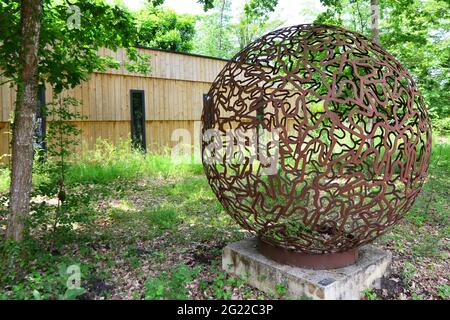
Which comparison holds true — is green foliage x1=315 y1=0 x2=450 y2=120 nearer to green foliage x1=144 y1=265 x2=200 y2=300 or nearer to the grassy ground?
the grassy ground

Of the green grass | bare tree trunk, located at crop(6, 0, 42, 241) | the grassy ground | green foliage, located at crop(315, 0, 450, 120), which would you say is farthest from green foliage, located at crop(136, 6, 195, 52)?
bare tree trunk, located at crop(6, 0, 42, 241)

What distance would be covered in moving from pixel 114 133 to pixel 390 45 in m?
7.68

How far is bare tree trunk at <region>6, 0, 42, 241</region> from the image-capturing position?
3244mm

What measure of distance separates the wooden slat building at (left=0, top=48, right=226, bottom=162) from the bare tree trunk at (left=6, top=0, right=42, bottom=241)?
17.9ft

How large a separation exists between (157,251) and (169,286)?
92 centimetres

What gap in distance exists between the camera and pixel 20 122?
3.24 m

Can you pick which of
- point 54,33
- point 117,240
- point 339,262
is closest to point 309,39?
point 339,262

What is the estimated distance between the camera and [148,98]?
10680 millimetres

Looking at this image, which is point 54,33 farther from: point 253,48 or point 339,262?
point 339,262

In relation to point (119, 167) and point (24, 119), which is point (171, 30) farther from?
point (24, 119)

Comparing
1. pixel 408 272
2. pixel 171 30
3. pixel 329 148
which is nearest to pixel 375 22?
pixel 408 272

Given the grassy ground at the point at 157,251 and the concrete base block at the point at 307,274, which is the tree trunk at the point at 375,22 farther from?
the concrete base block at the point at 307,274

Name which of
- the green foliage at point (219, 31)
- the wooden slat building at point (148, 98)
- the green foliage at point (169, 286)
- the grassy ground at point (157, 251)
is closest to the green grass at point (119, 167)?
the wooden slat building at point (148, 98)

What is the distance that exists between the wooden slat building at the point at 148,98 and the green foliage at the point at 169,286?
633cm
